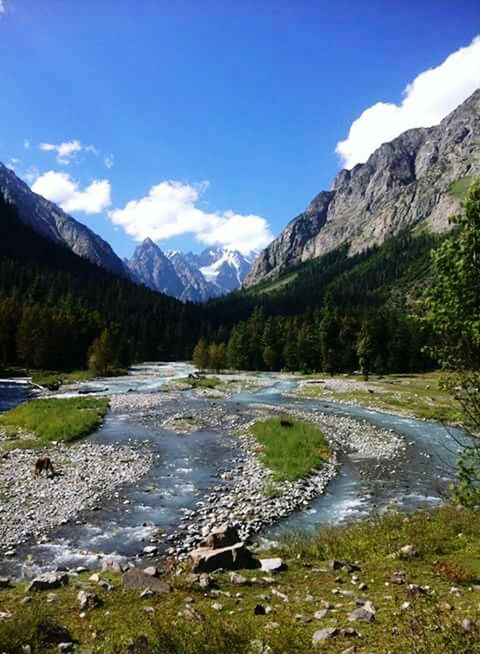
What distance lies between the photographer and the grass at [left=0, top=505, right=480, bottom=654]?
980 centimetres

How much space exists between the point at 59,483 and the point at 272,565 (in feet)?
58.7

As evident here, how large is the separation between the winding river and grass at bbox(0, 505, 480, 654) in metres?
4.15

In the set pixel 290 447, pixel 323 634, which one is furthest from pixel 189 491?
pixel 323 634

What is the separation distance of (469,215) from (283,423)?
38.8 metres

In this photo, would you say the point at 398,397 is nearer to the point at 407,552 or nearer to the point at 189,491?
the point at 189,491

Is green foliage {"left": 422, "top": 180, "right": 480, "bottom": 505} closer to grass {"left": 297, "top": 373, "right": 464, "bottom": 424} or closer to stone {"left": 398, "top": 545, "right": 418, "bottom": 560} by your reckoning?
stone {"left": 398, "top": 545, "right": 418, "bottom": 560}

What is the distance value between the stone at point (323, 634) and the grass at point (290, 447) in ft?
68.3

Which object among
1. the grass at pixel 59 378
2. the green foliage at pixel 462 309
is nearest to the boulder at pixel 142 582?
the green foliage at pixel 462 309

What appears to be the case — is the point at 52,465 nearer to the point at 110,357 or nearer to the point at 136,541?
the point at 136,541

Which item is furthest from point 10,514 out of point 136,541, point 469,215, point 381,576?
point 469,215

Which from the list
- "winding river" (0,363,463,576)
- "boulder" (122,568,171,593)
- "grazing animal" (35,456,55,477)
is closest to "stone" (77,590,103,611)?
"boulder" (122,568,171,593)

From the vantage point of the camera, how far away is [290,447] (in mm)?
39344

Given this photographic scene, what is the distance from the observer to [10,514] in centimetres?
2431

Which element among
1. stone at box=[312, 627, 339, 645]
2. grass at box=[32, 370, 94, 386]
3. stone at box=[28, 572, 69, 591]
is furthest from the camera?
grass at box=[32, 370, 94, 386]
